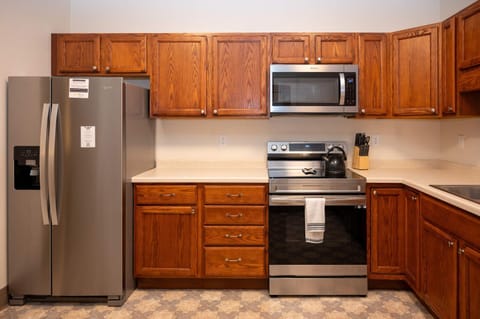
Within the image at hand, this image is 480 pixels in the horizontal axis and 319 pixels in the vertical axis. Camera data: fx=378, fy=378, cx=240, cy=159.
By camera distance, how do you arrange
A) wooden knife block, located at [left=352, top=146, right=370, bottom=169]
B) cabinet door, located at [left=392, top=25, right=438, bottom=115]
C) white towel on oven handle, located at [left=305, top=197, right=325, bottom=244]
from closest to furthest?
white towel on oven handle, located at [left=305, top=197, right=325, bottom=244] → cabinet door, located at [left=392, top=25, right=438, bottom=115] → wooden knife block, located at [left=352, top=146, right=370, bottom=169]

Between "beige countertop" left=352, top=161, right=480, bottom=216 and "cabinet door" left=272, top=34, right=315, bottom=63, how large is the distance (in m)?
1.06

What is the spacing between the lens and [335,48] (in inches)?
122

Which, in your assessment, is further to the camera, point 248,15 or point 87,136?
point 248,15

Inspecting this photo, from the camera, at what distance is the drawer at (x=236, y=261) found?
2.82 metres

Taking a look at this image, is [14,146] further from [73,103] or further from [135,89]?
[135,89]

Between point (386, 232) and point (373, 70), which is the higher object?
point (373, 70)

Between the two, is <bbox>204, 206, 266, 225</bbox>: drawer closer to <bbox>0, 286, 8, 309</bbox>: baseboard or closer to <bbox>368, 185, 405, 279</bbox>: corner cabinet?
<bbox>368, 185, 405, 279</bbox>: corner cabinet

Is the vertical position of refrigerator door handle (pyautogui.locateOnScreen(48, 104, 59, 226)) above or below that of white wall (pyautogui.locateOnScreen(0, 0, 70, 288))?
below

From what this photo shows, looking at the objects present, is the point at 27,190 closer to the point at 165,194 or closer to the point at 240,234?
the point at 165,194

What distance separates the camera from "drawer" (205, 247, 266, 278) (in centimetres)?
282

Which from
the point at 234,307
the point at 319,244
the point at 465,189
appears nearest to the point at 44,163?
the point at 234,307

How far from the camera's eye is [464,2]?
2.94 meters

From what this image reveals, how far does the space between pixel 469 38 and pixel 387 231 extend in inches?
56.7

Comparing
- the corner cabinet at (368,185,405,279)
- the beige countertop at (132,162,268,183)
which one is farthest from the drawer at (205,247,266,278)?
the corner cabinet at (368,185,405,279)
